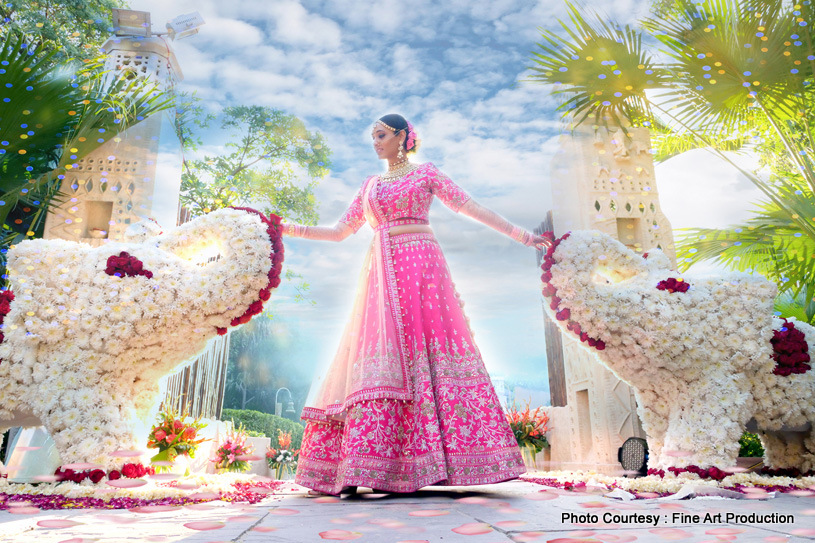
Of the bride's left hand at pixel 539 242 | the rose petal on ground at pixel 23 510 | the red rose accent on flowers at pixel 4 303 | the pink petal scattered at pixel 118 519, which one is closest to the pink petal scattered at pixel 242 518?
the pink petal scattered at pixel 118 519

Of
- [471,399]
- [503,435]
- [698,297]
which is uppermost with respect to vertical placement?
[698,297]

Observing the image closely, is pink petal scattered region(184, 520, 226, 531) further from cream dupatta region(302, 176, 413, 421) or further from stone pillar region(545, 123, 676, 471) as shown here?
stone pillar region(545, 123, 676, 471)

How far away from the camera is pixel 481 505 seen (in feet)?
8.08

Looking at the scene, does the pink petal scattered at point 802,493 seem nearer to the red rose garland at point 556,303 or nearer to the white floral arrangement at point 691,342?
the white floral arrangement at point 691,342

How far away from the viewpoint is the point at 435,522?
1938 mm

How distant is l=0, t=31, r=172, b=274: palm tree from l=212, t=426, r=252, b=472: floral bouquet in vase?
3377 millimetres

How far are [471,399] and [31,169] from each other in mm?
4077

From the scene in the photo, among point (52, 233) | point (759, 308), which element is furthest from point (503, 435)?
point (52, 233)

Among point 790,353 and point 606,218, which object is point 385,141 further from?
point 790,353

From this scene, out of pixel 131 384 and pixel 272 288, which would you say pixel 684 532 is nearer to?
pixel 272 288

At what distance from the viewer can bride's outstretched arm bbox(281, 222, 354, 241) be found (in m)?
3.62

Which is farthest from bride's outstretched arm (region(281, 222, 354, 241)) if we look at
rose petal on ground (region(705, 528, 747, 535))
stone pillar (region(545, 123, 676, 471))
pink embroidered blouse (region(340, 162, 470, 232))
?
rose petal on ground (region(705, 528, 747, 535))

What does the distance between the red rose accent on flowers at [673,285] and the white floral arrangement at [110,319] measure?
2.44m

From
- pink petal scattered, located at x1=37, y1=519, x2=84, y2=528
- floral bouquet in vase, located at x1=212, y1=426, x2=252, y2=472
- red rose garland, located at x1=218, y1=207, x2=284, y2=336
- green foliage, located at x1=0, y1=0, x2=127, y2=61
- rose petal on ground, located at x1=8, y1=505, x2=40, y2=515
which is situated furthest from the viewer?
green foliage, located at x1=0, y1=0, x2=127, y2=61
